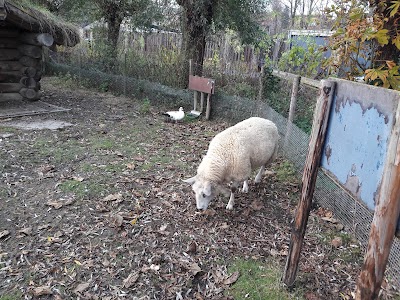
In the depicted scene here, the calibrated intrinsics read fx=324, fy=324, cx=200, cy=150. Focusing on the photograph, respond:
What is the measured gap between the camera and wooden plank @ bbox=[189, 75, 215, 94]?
9.20 meters

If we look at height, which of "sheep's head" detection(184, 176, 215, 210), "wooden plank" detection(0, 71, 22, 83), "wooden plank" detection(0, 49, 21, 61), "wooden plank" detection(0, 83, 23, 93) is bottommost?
"sheep's head" detection(184, 176, 215, 210)

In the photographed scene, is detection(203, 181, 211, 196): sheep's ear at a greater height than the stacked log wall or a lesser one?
lesser

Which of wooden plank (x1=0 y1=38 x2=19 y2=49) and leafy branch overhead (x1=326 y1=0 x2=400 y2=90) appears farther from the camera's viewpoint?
wooden plank (x1=0 y1=38 x2=19 y2=49)

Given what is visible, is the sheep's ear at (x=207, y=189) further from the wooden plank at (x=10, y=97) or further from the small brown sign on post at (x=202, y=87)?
the wooden plank at (x=10, y=97)

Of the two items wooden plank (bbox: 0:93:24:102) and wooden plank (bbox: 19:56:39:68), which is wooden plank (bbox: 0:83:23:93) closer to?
wooden plank (bbox: 0:93:24:102)

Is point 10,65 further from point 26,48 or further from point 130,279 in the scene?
point 130,279

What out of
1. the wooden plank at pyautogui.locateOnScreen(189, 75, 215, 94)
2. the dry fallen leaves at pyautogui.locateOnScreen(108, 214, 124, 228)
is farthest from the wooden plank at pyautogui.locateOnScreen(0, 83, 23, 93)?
the dry fallen leaves at pyautogui.locateOnScreen(108, 214, 124, 228)

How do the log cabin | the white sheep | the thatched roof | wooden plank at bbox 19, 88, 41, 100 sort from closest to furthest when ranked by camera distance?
the white sheep, the thatched roof, the log cabin, wooden plank at bbox 19, 88, 41, 100

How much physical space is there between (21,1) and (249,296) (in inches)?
364

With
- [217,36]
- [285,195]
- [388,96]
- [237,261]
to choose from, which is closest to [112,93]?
[217,36]

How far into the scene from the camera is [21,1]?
8.57m

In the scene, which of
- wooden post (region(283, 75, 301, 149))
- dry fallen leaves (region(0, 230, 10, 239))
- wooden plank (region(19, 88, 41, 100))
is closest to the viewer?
dry fallen leaves (region(0, 230, 10, 239))

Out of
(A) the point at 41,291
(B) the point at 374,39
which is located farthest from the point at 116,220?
(B) the point at 374,39

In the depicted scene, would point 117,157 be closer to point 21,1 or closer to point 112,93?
point 21,1
